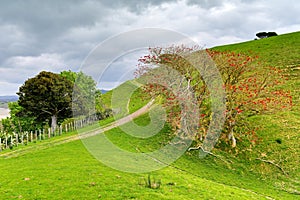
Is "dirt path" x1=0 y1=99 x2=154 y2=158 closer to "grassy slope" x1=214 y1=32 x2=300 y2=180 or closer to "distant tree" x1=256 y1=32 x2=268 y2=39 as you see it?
"grassy slope" x1=214 y1=32 x2=300 y2=180

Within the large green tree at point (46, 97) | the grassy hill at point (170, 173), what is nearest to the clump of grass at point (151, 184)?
the grassy hill at point (170, 173)

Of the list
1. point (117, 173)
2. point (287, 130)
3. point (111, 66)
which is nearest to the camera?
Answer: point (111, 66)

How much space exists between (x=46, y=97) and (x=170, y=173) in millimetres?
36641

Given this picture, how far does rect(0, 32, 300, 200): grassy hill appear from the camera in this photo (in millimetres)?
13969

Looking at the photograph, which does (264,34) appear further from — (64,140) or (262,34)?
(64,140)

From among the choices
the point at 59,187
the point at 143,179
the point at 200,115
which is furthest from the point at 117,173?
the point at 200,115

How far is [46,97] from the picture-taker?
4856 centimetres

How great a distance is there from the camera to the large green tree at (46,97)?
4762cm

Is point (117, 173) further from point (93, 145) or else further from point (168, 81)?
point (168, 81)

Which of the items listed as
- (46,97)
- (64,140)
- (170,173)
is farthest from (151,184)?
(46,97)

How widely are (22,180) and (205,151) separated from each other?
1480 cm

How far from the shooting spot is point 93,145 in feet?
82.1

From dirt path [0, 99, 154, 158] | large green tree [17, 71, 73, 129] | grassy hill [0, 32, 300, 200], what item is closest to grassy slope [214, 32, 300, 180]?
grassy hill [0, 32, 300, 200]

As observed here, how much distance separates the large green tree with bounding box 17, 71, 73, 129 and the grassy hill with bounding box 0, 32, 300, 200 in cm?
2303
